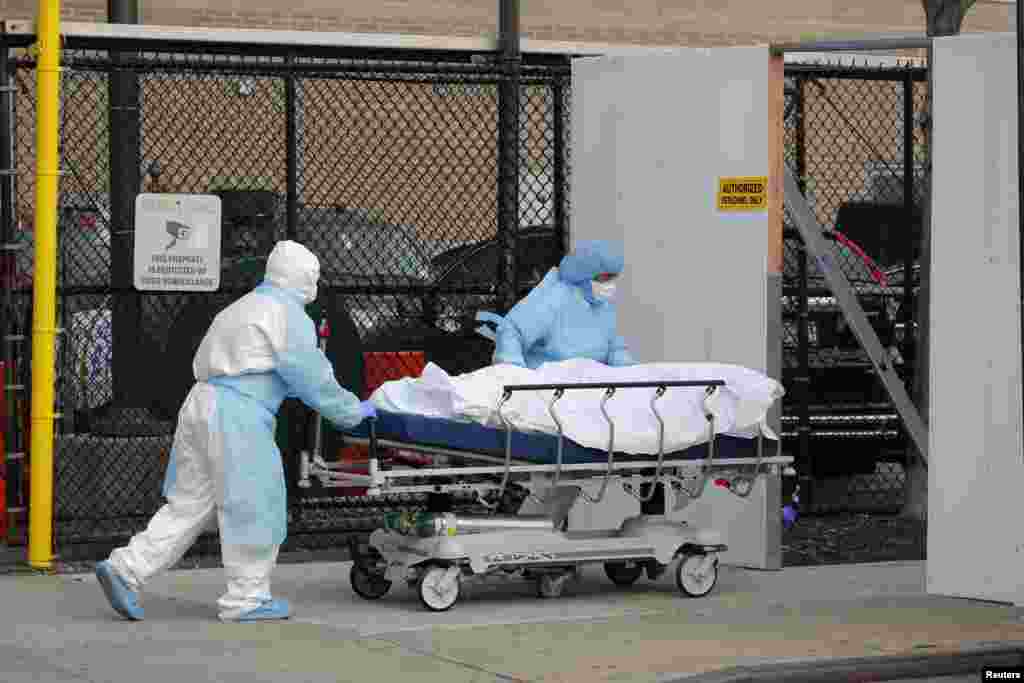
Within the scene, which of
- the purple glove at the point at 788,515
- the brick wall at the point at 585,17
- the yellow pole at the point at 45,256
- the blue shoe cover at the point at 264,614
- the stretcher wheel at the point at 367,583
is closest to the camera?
the blue shoe cover at the point at 264,614

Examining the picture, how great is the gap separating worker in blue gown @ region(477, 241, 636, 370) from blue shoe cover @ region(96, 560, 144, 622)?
7.43 feet

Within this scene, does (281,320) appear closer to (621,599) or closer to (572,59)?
(621,599)

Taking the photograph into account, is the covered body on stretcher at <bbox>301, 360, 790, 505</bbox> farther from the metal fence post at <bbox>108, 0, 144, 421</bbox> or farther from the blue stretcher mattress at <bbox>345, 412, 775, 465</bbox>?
the metal fence post at <bbox>108, 0, 144, 421</bbox>

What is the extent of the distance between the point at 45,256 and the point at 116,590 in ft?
6.99

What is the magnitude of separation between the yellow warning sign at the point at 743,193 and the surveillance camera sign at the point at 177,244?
8.60ft

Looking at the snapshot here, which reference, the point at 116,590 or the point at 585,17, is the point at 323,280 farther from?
the point at 585,17

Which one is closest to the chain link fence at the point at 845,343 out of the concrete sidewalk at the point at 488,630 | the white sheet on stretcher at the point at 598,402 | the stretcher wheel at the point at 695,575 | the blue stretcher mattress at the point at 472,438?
the concrete sidewalk at the point at 488,630

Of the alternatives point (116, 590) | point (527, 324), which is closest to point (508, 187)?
→ point (527, 324)

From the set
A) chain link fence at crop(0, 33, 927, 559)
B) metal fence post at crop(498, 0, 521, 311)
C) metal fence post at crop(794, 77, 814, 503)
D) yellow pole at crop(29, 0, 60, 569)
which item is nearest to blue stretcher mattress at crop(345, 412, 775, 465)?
yellow pole at crop(29, 0, 60, 569)

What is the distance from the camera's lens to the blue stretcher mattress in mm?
10273

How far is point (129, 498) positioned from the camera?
44.7 ft

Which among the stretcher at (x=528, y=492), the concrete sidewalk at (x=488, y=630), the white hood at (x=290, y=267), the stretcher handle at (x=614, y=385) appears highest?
the white hood at (x=290, y=267)

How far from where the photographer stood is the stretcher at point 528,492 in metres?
10.3

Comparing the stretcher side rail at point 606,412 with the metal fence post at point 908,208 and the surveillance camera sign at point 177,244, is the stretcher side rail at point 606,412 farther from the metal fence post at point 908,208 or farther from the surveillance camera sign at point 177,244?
the metal fence post at point 908,208
